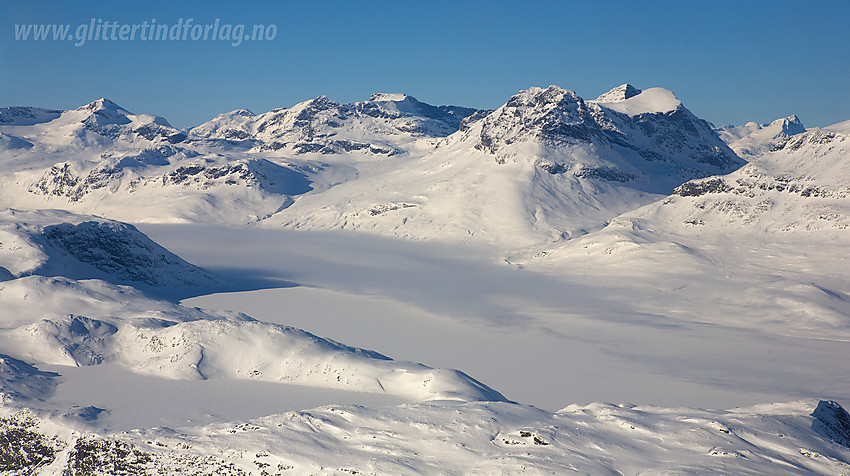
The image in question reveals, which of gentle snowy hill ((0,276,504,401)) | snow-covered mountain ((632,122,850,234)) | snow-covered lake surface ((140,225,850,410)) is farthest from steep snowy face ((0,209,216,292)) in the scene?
snow-covered mountain ((632,122,850,234))

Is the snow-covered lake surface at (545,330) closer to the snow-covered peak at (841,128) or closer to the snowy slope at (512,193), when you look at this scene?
the snowy slope at (512,193)

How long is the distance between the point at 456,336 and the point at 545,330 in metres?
10.6

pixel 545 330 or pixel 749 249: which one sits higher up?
pixel 749 249

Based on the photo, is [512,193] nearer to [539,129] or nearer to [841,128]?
[539,129]

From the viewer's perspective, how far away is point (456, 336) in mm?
63531

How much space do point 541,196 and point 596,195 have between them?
1895 cm

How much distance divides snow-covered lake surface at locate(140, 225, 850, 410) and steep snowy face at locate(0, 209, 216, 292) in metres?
6.78

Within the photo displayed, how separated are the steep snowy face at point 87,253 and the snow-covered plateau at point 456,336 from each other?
298 mm

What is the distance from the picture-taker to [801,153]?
136750 mm

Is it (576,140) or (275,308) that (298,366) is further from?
(576,140)

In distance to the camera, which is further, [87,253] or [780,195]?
[780,195]

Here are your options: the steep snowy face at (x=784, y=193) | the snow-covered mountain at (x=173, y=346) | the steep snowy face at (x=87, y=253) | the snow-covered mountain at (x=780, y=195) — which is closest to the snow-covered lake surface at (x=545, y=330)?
the steep snowy face at (x=87, y=253)

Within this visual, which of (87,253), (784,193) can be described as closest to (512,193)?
(784,193)

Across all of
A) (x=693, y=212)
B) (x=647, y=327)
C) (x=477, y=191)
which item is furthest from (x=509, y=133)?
(x=647, y=327)
